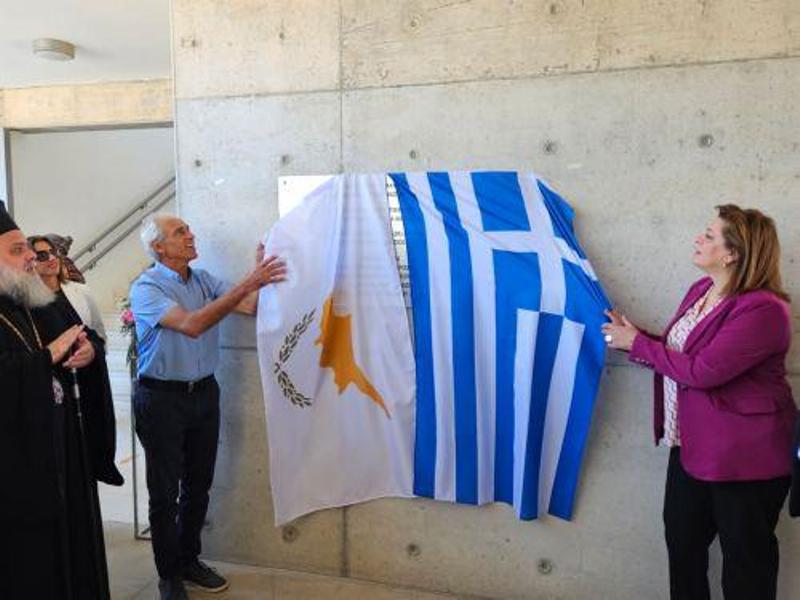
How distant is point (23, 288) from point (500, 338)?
153 centimetres

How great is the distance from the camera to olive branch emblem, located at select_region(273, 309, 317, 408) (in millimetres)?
2557

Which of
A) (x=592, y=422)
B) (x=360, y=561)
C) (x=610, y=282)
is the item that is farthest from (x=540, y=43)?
(x=360, y=561)

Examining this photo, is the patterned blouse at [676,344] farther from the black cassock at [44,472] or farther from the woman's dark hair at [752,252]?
the black cassock at [44,472]

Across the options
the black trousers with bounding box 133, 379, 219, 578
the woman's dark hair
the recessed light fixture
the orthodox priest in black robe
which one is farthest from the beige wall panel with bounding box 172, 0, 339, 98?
the recessed light fixture

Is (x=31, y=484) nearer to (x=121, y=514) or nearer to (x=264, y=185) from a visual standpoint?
(x=264, y=185)

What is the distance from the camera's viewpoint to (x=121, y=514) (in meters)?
3.52

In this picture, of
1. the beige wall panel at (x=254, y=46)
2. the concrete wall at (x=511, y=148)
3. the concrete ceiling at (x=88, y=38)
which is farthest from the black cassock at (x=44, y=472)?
the concrete ceiling at (x=88, y=38)

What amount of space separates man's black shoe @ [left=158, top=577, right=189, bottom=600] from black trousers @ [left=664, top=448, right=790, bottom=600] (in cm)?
178

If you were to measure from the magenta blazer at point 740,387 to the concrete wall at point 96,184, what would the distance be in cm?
713

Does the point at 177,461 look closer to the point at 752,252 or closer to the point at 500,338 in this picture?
the point at 500,338

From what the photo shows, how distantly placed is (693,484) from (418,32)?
181 cm

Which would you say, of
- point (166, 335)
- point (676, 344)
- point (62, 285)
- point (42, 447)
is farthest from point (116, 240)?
point (676, 344)

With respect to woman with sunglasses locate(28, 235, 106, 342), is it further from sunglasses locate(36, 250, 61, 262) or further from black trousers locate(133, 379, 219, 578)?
black trousers locate(133, 379, 219, 578)

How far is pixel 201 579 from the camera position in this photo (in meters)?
2.68
